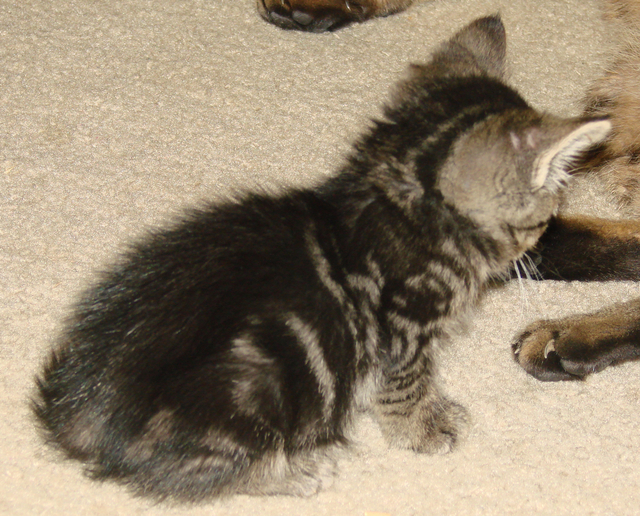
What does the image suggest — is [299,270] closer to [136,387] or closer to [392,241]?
[392,241]

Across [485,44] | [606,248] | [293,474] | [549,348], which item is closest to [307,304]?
[293,474]

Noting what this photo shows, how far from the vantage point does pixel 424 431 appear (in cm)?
146

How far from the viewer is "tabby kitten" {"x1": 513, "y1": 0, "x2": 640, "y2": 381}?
1.54m

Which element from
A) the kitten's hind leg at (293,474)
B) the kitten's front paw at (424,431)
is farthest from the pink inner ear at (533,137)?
the kitten's hind leg at (293,474)

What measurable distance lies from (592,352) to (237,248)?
866 mm

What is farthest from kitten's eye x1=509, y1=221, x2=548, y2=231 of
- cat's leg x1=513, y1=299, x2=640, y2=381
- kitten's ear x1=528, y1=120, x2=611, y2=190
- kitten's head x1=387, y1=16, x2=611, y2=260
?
cat's leg x1=513, y1=299, x2=640, y2=381

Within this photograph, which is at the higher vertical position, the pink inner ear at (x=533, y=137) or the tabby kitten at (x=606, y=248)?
the pink inner ear at (x=533, y=137)

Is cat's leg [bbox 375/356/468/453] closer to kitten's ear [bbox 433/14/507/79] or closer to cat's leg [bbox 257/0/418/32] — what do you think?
kitten's ear [bbox 433/14/507/79]

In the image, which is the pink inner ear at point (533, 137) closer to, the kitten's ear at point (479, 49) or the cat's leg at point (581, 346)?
the kitten's ear at point (479, 49)

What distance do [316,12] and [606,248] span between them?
3.69 ft

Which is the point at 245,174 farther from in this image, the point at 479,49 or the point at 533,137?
the point at 533,137

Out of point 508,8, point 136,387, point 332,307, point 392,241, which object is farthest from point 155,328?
point 508,8

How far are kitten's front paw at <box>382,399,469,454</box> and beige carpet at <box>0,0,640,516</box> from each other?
31 mm

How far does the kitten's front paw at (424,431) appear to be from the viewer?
1461 millimetres
